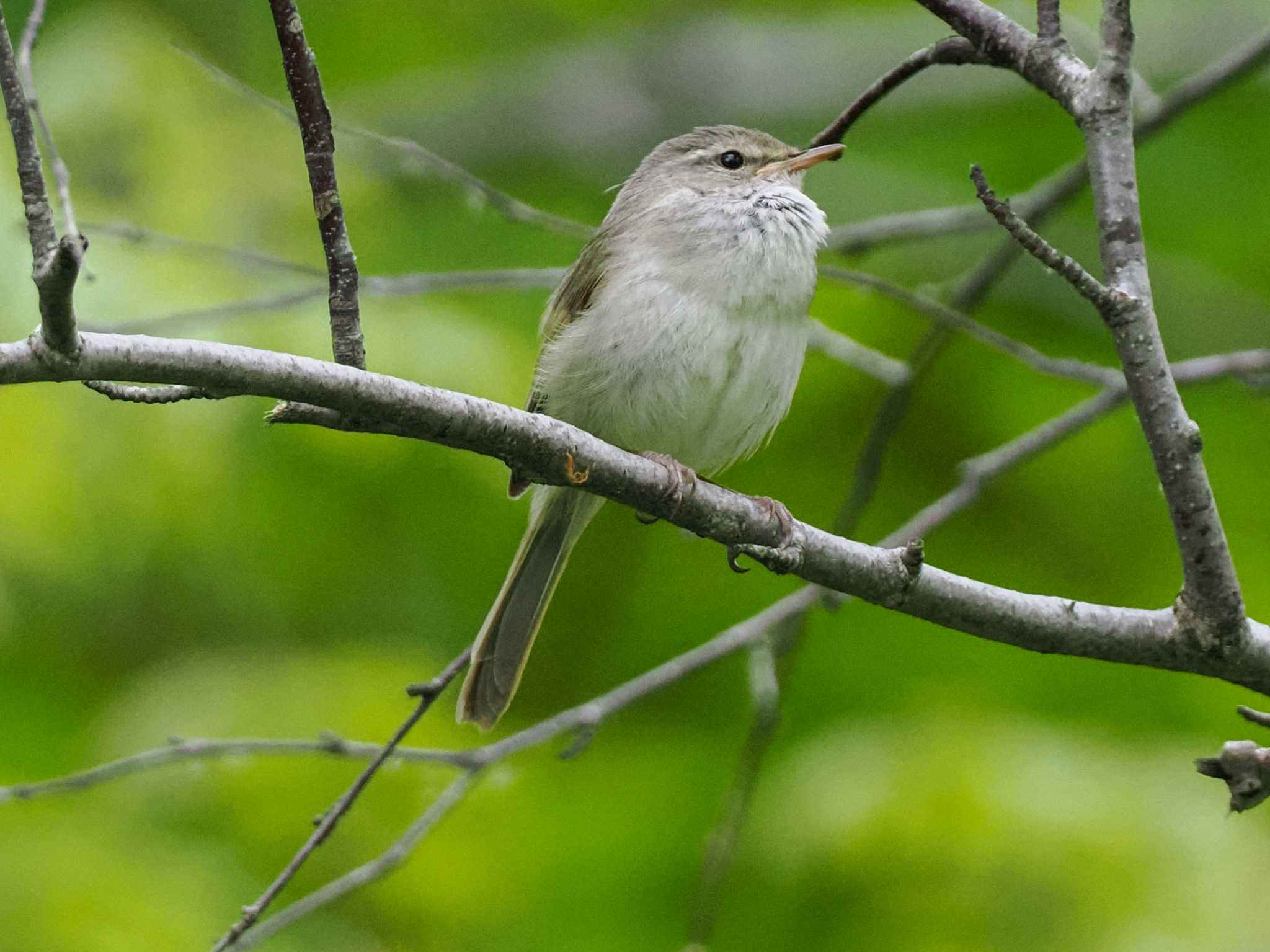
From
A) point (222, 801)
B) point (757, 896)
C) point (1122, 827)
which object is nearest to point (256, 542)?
point (222, 801)

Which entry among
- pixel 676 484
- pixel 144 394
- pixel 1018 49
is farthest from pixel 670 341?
pixel 144 394

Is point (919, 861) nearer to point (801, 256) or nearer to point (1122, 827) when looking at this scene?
point (1122, 827)

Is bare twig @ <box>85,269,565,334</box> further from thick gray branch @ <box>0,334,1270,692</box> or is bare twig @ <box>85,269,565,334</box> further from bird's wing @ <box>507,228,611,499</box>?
thick gray branch @ <box>0,334,1270,692</box>

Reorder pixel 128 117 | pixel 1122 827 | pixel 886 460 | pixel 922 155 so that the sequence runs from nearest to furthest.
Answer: pixel 1122 827 < pixel 128 117 < pixel 886 460 < pixel 922 155

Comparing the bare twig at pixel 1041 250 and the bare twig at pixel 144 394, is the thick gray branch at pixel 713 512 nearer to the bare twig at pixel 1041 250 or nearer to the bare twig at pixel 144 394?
the bare twig at pixel 144 394

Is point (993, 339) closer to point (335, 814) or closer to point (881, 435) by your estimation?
point (881, 435)

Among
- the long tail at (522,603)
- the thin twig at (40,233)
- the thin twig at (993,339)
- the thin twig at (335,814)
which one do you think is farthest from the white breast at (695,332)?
the thin twig at (40,233)

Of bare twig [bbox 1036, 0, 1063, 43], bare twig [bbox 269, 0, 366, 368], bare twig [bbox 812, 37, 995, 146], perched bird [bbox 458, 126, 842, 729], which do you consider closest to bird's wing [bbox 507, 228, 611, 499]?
perched bird [bbox 458, 126, 842, 729]
